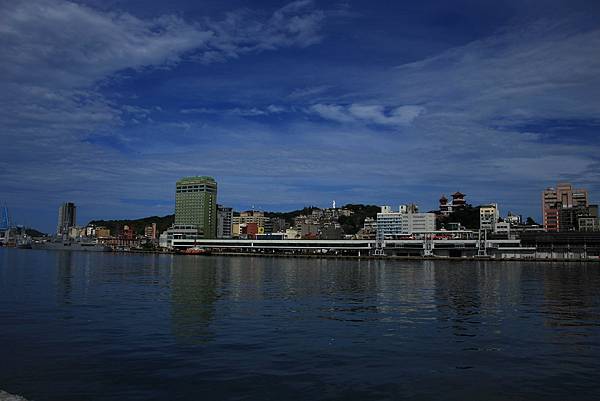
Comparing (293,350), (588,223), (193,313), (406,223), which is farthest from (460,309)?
(588,223)

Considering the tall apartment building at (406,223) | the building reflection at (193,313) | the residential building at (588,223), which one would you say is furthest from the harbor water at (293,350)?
the residential building at (588,223)

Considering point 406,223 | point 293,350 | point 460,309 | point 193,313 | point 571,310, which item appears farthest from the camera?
point 406,223

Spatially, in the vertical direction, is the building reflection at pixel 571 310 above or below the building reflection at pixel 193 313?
below

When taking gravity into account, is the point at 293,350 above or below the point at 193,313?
below

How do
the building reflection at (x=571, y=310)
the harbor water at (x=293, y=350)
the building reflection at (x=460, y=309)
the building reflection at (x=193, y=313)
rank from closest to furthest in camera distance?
the harbor water at (x=293, y=350)
the building reflection at (x=193, y=313)
the building reflection at (x=460, y=309)
the building reflection at (x=571, y=310)

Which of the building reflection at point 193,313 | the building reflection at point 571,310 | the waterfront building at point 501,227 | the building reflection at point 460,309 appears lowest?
the building reflection at point 571,310

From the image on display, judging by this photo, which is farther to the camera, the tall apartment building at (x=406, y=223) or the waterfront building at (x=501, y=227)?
the tall apartment building at (x=406, y=223)

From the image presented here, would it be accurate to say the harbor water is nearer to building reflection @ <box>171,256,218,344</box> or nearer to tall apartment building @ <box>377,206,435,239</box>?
building reflection @ <box>171,256,218,344</box>

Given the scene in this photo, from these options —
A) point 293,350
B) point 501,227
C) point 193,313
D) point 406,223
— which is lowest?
point 293,350

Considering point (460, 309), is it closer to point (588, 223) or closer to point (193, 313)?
point (193, 313)

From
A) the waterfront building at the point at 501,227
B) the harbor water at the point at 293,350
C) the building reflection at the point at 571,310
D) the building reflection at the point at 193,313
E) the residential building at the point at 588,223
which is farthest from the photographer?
the residential building at the point at 588,223

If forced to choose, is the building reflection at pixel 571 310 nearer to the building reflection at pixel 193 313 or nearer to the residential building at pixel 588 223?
the building reflection at pixel 193 313

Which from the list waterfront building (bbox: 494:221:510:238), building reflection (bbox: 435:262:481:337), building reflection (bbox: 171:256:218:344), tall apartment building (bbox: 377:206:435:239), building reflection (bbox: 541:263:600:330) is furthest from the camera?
tall apartment building (bbox: 377:206:435:239)

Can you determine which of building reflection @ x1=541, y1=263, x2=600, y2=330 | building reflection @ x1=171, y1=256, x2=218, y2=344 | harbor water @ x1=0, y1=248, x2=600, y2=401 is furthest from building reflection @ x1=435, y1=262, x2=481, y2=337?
building reflection @ x1=171, y1=256, x2=218, y2=344
